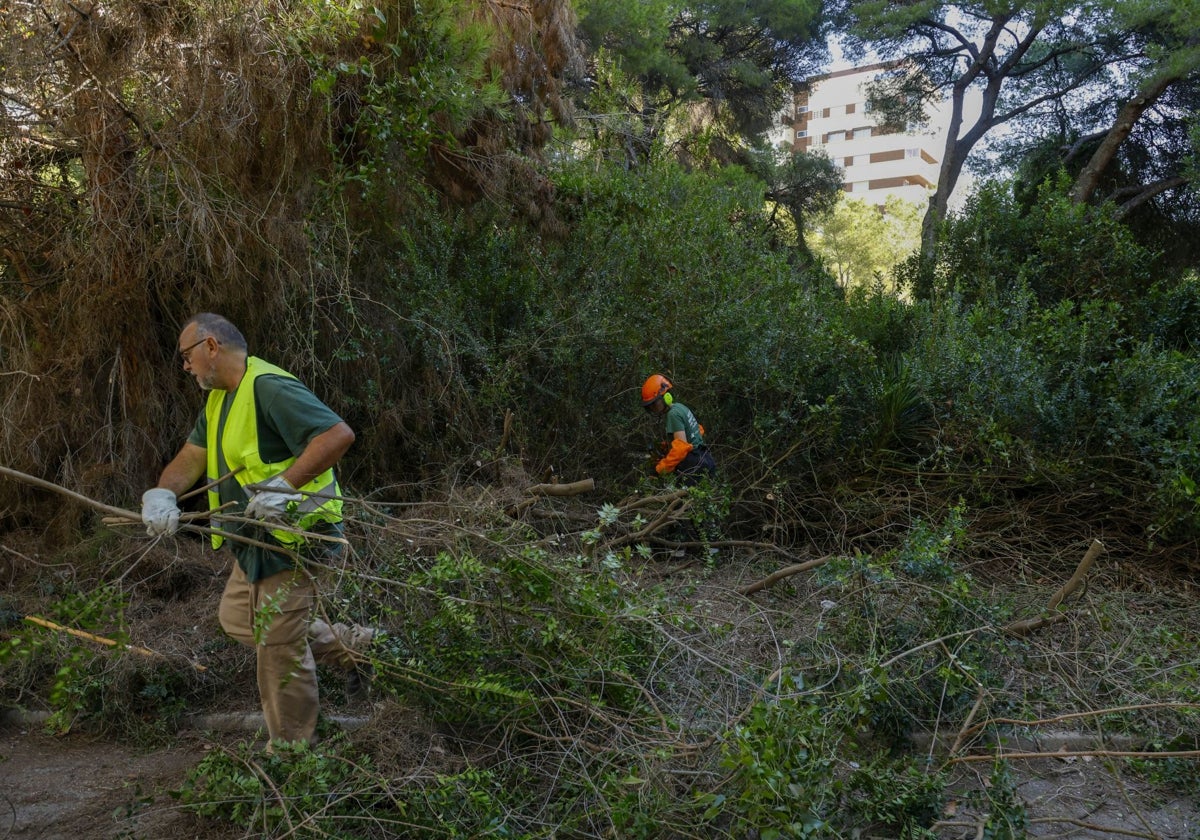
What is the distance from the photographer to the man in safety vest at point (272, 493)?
11.6ft

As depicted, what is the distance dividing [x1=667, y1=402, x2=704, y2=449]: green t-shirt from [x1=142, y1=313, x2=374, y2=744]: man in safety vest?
333 centimetres

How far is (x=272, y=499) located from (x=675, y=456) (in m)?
3.66

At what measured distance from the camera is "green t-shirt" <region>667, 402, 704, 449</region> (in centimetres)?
675

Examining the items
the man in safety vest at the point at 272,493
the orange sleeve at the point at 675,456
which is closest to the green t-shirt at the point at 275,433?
the man in safety vest at the point at 272,493

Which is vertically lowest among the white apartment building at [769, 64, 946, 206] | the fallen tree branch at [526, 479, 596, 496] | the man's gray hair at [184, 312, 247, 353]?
the fallen tree branch at [526, 479, 596, 496]

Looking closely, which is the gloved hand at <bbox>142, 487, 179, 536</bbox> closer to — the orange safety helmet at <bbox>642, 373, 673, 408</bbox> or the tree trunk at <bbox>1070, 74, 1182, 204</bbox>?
the orange safety helmet at <bbox>642, 373, 673, 408</bbox>

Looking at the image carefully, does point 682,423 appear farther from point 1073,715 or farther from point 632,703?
point 1073,715

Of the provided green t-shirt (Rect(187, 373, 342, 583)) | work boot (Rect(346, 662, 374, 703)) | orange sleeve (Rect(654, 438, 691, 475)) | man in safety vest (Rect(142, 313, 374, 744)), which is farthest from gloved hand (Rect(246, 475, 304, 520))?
orange sleeve (Rect(654, 438, 691, 475))

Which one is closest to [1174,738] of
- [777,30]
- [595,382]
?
[595,382]

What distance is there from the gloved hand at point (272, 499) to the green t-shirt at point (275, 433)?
0.54 feet

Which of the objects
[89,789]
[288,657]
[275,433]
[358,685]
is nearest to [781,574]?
[358,685]

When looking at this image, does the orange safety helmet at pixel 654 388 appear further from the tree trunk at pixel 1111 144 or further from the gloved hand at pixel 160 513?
the tree trunk at pixel 1111 144

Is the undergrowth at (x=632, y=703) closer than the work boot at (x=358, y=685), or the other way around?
the undergrowth at (x=632, y=703)

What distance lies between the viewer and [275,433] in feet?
12.3
